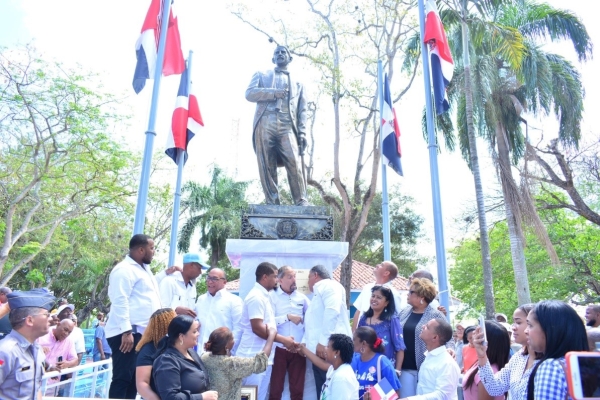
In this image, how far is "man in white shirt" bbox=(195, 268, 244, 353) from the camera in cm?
520

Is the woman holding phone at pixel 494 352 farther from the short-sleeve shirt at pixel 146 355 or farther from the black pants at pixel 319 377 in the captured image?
the short-sleeve shirt at pixel 146 355

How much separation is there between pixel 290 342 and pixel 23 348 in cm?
235

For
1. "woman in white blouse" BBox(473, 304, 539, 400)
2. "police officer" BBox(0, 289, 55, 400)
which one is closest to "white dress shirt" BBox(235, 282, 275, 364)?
"police officer" BBox(0, 289, 55, 400)

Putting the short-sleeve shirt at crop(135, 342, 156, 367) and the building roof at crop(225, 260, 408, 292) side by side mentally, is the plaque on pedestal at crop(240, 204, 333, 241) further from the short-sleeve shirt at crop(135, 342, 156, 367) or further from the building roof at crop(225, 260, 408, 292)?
the building roof at crop(225, 260, 408, 292)

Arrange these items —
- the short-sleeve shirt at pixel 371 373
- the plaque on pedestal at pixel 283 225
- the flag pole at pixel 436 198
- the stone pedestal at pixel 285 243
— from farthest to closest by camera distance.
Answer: the plaque on pedestal at pixel 283 225 → the stone pedestal at pixel 285 243 → the flag pole at pixel 436 198 → the short-sleeve shirt at pixel 371 373

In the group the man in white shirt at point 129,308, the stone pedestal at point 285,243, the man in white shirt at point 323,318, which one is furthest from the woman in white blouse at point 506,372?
the stone pedestal at point 285,243

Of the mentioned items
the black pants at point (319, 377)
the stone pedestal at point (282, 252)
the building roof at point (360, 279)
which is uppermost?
the building roof at point (360, 279)

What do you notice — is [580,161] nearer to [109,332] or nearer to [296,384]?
[296,384]

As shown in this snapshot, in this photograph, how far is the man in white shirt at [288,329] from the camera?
509 cm

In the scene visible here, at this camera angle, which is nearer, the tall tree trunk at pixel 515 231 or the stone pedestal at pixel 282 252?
the stone pedestal at pixel 282 252

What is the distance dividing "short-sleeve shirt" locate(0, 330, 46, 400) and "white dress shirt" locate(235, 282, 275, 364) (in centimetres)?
199

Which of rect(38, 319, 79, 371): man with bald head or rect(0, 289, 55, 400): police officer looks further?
rect(38, 319, 79, 371): man with bald head

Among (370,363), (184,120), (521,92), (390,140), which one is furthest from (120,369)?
(521,92)

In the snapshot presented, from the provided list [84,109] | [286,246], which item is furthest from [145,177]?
[84,109]
